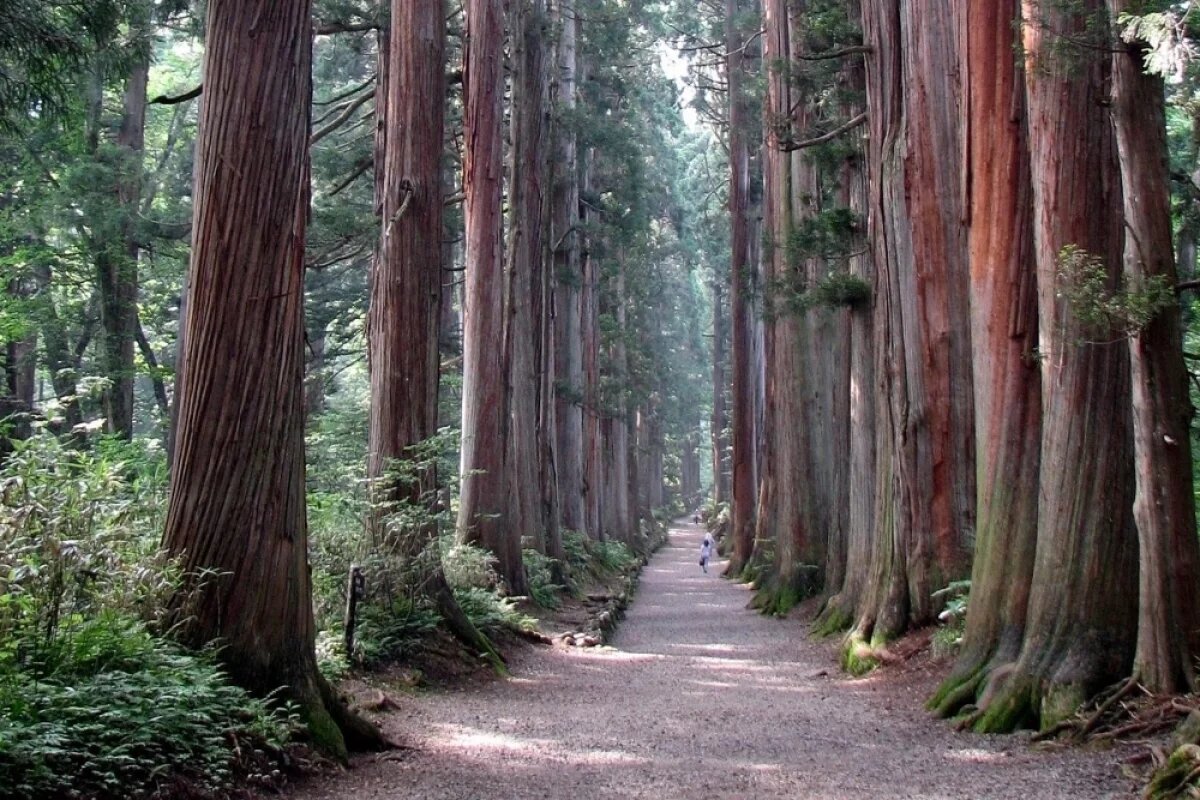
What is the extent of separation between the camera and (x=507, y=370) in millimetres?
16422

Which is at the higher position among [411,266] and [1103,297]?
[411,266]

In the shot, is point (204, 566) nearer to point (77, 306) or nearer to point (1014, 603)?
point (1014, 603)

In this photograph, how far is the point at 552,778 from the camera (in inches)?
245

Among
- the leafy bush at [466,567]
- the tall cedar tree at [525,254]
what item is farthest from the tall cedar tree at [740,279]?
the leafy bush at [466,567]

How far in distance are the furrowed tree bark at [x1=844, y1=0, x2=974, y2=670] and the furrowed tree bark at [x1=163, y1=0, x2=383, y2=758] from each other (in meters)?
6.98

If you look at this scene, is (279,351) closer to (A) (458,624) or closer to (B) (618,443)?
(A) (458,624)

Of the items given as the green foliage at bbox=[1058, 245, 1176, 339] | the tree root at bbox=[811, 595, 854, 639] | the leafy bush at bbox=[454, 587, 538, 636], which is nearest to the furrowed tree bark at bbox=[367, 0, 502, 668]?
the leafy bush at bbox=[454, 587, 538, 636]

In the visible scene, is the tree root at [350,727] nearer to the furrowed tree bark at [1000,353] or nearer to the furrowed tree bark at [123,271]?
the furrowed tree bark at [1000,353]

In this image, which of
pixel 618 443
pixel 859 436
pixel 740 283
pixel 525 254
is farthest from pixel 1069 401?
pixel 618 443

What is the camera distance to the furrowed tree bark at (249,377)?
600cm

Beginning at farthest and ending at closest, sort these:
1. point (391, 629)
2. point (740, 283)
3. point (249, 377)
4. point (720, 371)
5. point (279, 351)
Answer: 1. point (720, 371)
2. point (740, 283)
3. point (391, 629)
4. point (279, 351)
5. point (249, 377)

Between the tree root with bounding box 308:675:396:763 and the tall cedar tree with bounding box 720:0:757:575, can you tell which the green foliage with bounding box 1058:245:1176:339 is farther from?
the tall cedar tree with bounding box 720:0:757:575

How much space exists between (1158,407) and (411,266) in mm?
7253

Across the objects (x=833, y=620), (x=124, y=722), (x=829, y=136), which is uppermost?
(x=829, y=136)
